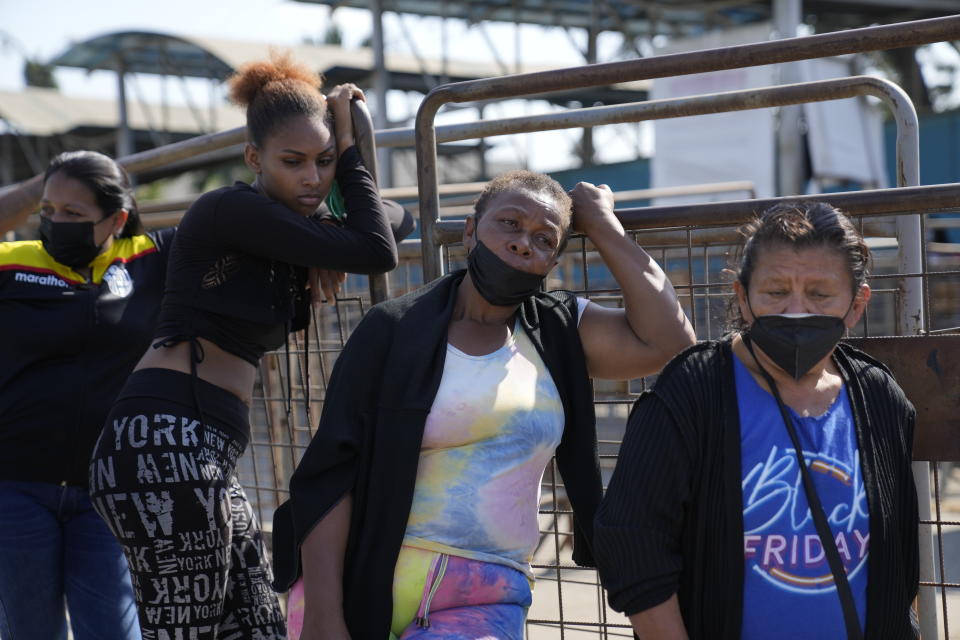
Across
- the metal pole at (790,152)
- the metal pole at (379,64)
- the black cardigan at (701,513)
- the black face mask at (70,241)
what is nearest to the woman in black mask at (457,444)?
the black cardigan at (701,513)

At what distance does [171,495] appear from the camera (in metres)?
2.41

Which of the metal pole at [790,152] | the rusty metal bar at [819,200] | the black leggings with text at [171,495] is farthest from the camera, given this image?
the metal pole at [790,152]

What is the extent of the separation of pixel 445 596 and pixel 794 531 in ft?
2.42

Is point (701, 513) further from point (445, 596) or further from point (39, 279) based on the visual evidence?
point (39, 279)

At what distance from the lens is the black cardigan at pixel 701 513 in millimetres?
1963

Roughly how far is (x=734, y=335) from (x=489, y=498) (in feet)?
2.12

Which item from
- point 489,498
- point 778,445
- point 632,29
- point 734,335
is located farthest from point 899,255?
point 632,29

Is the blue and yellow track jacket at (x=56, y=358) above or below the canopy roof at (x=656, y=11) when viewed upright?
below

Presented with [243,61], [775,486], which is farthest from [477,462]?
[243,61]

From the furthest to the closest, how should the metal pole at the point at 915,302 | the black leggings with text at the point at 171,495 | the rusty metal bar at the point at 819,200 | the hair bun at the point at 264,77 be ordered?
the metal pole at the point at 915,302, the hair bun at the point at 264,77, the black leggings with text at the point at 171,495, the rusty metal bar at the point at 819,200

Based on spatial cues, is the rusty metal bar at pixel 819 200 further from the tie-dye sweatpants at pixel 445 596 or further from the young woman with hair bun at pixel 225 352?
the tie-dye sweatpants at pixel 445 596

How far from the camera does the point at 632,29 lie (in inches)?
682

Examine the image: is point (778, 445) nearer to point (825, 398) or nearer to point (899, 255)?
point (825, 398)

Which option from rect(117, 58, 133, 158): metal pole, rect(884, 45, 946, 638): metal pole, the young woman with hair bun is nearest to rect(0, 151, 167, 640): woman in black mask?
the young woman with hair bun
